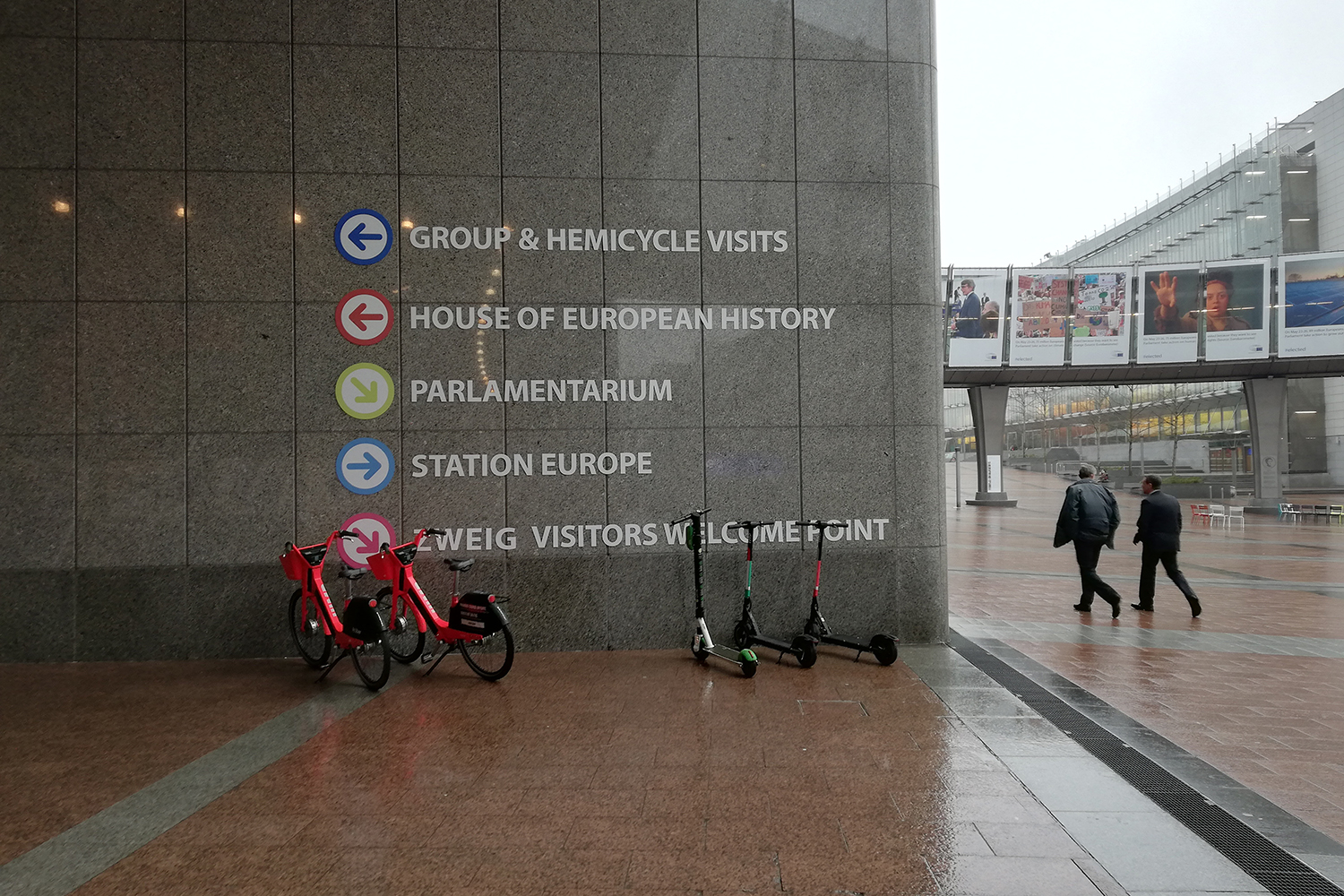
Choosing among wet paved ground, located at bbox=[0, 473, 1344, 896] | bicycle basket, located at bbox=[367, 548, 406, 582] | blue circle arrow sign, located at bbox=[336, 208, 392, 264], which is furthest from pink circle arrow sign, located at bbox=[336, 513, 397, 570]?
blue circle arrow sign, located at bbox=[336, 208, 392, 264]

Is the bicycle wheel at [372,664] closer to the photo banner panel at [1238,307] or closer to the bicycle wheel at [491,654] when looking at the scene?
the bicycle wheel at [491,654]

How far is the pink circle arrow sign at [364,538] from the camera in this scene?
6820 mm

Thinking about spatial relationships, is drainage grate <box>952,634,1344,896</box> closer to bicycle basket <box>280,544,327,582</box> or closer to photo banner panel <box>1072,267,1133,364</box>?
bicycle basket <box>280,544,327,582</box>

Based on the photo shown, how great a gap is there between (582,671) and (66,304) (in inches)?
202

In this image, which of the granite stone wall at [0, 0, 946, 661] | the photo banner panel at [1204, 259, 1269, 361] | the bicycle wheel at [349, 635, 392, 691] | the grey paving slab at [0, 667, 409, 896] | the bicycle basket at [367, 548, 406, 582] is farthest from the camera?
the photo banner panel at [1204, 259, 1269, 361]

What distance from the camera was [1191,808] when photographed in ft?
12.4

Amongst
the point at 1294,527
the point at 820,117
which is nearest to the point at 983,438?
the point at 1294,527

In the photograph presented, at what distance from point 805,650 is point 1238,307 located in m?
30.7

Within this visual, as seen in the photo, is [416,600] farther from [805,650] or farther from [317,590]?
[805,650]

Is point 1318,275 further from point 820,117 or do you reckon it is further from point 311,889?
point 311,889

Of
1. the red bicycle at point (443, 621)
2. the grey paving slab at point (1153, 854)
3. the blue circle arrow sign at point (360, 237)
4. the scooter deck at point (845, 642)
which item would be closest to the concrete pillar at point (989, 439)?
the scooter deck at point (845, 642)

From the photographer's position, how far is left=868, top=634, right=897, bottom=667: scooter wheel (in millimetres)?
6387

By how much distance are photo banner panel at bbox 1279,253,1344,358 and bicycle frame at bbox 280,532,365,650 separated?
3379 centimetres

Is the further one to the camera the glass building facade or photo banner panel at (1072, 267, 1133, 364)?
the glass building facade
